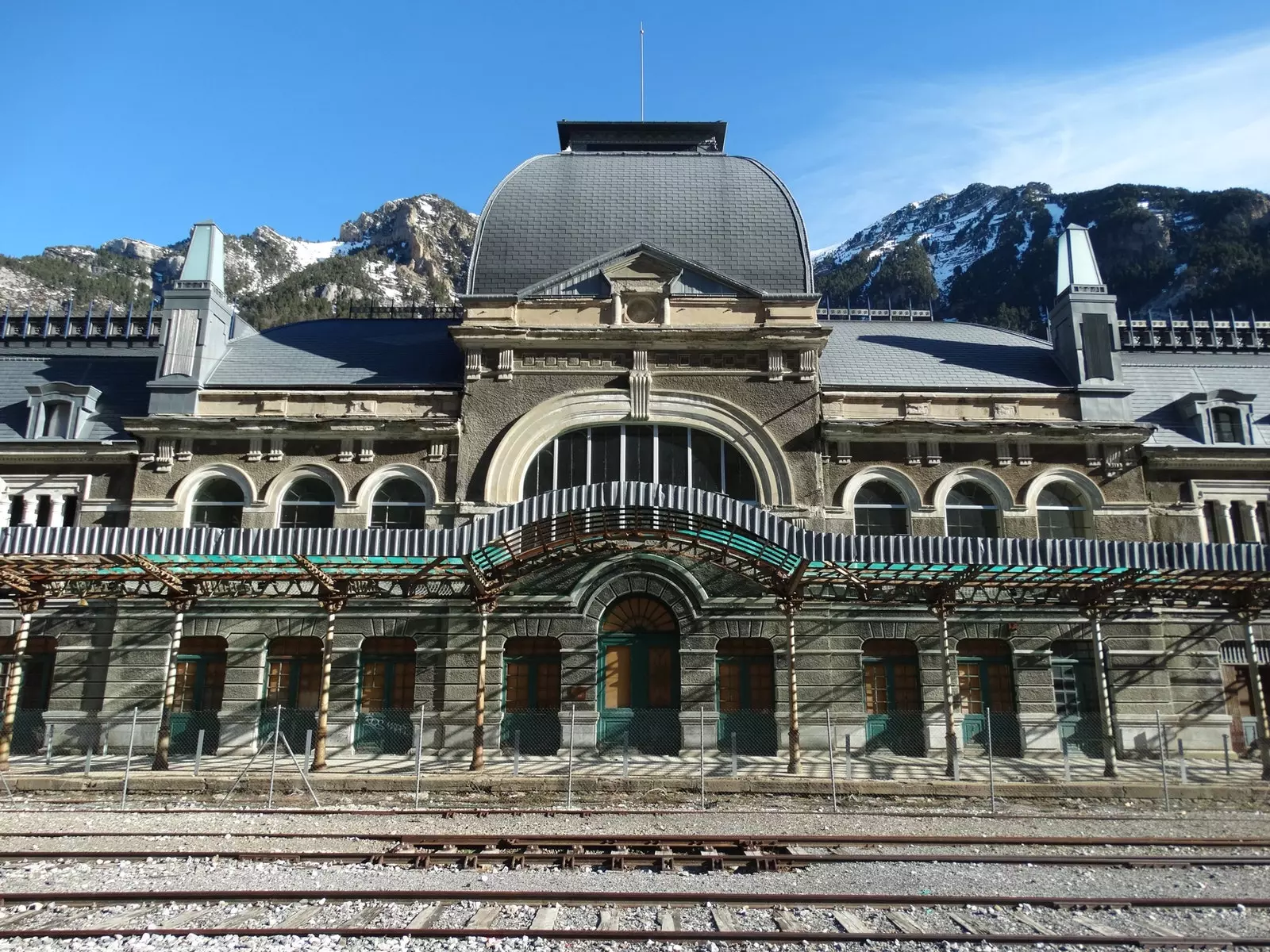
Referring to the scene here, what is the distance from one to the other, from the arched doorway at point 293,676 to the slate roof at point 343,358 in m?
7.95

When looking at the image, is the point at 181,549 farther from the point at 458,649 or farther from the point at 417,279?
the point at 417,279

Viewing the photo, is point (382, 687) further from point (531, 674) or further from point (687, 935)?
point (687, 935)

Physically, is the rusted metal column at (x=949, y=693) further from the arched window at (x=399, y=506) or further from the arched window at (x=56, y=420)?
the arched window at (x=56, y=420)

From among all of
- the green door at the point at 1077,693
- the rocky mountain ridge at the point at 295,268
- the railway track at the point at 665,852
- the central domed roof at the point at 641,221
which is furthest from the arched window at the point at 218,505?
the rocky mountain ridge at the point at 295,268

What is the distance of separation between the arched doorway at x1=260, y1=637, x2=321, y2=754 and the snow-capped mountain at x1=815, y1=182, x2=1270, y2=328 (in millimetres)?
60404

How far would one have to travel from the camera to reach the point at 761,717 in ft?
76.2

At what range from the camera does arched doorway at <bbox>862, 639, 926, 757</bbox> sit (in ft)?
76.3

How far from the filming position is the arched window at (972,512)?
24750 mm

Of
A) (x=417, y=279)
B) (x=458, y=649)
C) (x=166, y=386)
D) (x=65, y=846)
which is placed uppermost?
(x=417, y=279)

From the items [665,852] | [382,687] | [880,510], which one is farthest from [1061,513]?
[382,687]

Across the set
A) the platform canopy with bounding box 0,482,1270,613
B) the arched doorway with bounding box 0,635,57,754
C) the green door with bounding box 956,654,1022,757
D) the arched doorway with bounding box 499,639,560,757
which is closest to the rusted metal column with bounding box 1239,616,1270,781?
the platform canopy with bounding box 0,482,1270,613

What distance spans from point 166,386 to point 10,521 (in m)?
6.12

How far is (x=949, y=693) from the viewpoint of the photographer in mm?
20625

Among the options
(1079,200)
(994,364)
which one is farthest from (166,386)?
(1079,200)
